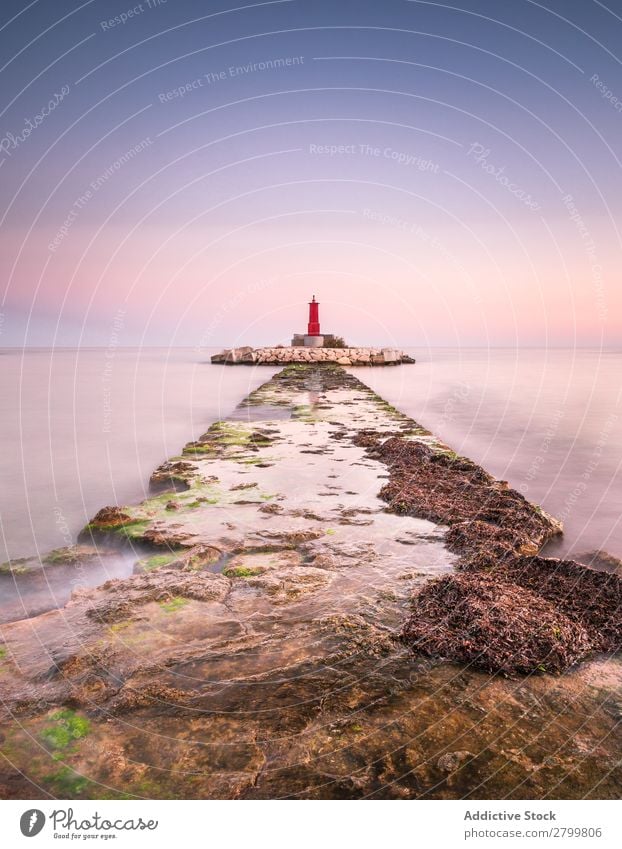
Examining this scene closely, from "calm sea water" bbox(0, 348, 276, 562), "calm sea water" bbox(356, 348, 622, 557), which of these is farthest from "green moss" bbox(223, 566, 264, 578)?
"calm sea water" bbox(356, 348, 622, 557)

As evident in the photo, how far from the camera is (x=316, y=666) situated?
2766mm

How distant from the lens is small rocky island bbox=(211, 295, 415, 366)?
159ft

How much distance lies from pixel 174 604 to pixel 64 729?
1.21 metres

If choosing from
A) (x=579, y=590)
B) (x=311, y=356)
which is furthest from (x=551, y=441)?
(x=311, y=356)

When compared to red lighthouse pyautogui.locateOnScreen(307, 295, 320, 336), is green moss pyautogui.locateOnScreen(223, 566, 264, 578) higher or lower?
lower

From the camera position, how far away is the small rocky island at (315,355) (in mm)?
48366

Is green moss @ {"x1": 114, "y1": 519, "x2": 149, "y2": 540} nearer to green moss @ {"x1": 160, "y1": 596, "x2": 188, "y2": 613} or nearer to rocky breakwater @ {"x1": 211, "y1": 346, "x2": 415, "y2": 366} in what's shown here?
green moss @ {"x1": 160, "y1": 596, "x2": 188, "y2": 613}

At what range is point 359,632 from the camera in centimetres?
309

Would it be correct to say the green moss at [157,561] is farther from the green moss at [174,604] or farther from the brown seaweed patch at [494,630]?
the brown seaweed patch at [494,630]

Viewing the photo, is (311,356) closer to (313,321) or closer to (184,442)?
(313,321)

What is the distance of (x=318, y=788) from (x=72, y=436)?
1233 centimetres

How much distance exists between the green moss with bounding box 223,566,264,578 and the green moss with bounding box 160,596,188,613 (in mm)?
467
